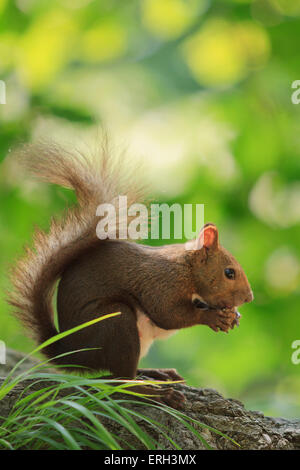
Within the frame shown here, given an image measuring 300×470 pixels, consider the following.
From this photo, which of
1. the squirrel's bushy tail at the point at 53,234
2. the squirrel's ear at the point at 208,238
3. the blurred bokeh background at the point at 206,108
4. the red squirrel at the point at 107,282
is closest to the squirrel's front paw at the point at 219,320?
the red squirrel at the point at 107,282

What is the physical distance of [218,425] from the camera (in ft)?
4.00

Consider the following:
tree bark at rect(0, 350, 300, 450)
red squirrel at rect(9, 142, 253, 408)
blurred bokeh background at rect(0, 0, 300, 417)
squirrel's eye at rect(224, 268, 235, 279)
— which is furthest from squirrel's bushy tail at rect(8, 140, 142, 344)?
blurred bokeh background at rect(0, 0, 300, 417)

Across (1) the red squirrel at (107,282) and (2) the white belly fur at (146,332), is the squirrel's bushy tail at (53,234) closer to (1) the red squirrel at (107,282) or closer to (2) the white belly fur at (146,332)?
(1) the red squirrel at (107,282)

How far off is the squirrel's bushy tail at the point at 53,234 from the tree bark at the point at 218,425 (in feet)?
0.49

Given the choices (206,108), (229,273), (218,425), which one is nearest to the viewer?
(218,425)

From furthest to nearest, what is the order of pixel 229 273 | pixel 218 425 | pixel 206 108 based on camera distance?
pixel 206 108
pixel 229 273
pixel 218 425

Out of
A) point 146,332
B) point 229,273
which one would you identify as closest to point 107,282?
point 146,332

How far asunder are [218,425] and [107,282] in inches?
14.0

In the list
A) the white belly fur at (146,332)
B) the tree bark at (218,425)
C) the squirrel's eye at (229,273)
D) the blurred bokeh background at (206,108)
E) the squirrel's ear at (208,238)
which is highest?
the blurred bokeh background at (206,108)

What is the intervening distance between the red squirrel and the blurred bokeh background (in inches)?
42.2

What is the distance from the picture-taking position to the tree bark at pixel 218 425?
1148 mm

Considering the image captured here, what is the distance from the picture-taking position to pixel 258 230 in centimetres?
263

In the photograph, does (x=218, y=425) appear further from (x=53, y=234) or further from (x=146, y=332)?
(x=53, y=234)

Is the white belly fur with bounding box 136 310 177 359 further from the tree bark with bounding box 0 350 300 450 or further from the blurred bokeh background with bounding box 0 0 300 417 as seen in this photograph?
the blurred bokeh background with bounding box 0 0 300 417
